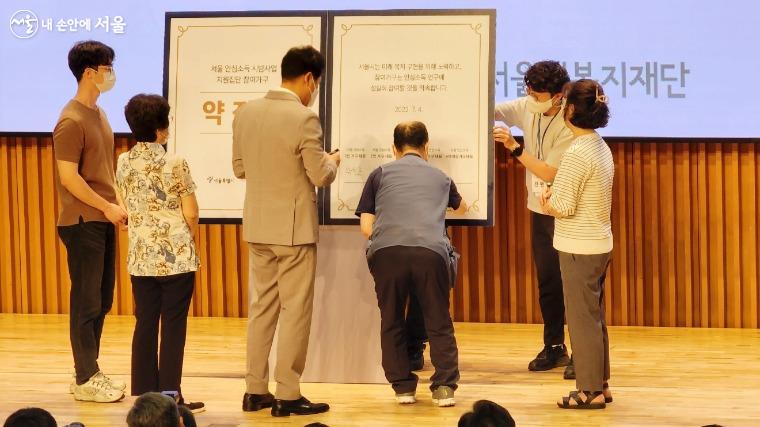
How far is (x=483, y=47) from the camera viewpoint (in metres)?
4.76

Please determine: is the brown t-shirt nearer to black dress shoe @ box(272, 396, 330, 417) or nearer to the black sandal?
black dress shoe @ box(272, 396, 330, 417)

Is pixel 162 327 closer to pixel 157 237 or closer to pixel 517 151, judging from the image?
pixel 157 237

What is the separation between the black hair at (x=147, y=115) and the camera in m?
4.25

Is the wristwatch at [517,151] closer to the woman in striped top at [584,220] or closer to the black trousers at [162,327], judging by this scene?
the woman in striped top at [584,220]

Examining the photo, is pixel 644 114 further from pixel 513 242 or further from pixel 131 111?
Answer: pixel 131 111

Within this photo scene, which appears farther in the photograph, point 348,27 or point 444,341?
point 348,27

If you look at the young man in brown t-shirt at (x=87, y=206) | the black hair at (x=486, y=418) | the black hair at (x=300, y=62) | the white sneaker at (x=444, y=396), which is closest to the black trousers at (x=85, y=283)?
the young man in brown t-shirt at (x=87, y=206)

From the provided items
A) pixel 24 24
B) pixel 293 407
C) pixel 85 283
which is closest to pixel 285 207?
pixel 293 407

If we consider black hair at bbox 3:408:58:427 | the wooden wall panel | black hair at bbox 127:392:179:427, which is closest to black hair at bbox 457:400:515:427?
black hair at bbox 127:392:179:427

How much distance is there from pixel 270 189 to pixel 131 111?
0.60 metres

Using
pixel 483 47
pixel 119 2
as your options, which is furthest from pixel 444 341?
pixel 119 2

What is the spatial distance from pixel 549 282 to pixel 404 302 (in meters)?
1.13

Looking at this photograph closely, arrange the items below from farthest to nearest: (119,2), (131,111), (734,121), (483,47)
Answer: (119,2)
(734,121)
(483,47)
(131,111)

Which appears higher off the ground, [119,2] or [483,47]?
[119,2]
